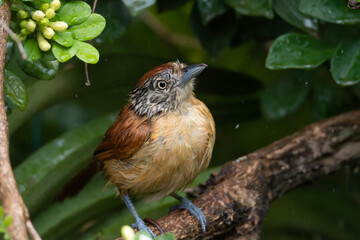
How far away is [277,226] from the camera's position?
11.2 feet

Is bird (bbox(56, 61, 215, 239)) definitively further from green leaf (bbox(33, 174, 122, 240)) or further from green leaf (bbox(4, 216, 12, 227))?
green leaf (bbox(4, 216, 12, 227))

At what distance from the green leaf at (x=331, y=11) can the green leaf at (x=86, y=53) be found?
105 centimetres

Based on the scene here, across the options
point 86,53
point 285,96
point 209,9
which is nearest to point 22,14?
point 86,53

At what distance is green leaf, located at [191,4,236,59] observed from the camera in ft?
9.71

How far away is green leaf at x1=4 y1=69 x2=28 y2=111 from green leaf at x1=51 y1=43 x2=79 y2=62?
0.35 m

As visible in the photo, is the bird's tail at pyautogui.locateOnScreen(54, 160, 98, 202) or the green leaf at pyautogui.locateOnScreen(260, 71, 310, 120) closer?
the bird's tail at pyautogui.locateOnScreen(54, 160, 98, 202)

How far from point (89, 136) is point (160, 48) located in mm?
936

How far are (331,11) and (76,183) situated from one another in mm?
1592

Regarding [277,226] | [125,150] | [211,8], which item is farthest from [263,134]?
[125,150]

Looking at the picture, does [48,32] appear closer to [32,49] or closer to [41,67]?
[32,49]

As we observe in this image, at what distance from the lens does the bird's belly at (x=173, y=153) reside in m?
2.25

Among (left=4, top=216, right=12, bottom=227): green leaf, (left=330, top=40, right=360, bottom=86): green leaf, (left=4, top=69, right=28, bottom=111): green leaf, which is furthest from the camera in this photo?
(left=330, top=40, right=360, bottom=86): green leaf

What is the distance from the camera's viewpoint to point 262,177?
2594 mm

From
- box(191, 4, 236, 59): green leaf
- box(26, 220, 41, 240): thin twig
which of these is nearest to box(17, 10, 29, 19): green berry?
box(26, 220, 41, 240): thin twig
